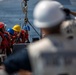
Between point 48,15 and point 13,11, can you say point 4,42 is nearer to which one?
point 48,15

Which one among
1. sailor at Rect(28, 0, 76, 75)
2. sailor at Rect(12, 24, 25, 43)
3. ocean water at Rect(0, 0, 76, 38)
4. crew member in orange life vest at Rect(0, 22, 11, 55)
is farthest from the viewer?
ocean water at Rect(0, 0, 76, 38)

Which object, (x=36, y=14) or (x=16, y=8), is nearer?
(x=36, y=14)

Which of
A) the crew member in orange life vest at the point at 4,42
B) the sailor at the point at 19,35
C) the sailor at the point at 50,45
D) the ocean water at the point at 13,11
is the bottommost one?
the ocean water at the point at 13,11

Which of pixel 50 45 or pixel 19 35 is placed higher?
pixel 50 45

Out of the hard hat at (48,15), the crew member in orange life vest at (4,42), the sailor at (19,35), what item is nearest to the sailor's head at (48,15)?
the hard hat at (48,15)

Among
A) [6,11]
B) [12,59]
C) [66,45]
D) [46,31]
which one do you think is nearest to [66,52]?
[66,45]

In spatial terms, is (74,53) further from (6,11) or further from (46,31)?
(6,11)

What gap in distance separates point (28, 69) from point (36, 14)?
29 centimetres

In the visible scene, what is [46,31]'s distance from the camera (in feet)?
5.97

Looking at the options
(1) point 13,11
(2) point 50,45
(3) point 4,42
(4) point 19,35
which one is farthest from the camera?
(1) point 13,11

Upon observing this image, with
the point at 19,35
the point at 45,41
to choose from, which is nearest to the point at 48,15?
the point at 45,41

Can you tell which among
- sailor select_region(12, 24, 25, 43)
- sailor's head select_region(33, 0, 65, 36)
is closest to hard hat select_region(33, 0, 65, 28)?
sailor's head select_region(33, 0, 65, 36)

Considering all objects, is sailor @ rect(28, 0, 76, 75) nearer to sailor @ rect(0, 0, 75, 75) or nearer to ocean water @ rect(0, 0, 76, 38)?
sailor @ rect(0, 0, 75, 75)

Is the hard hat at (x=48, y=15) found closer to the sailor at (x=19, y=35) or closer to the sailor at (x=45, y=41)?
the sailor at (x=45, y=41)
